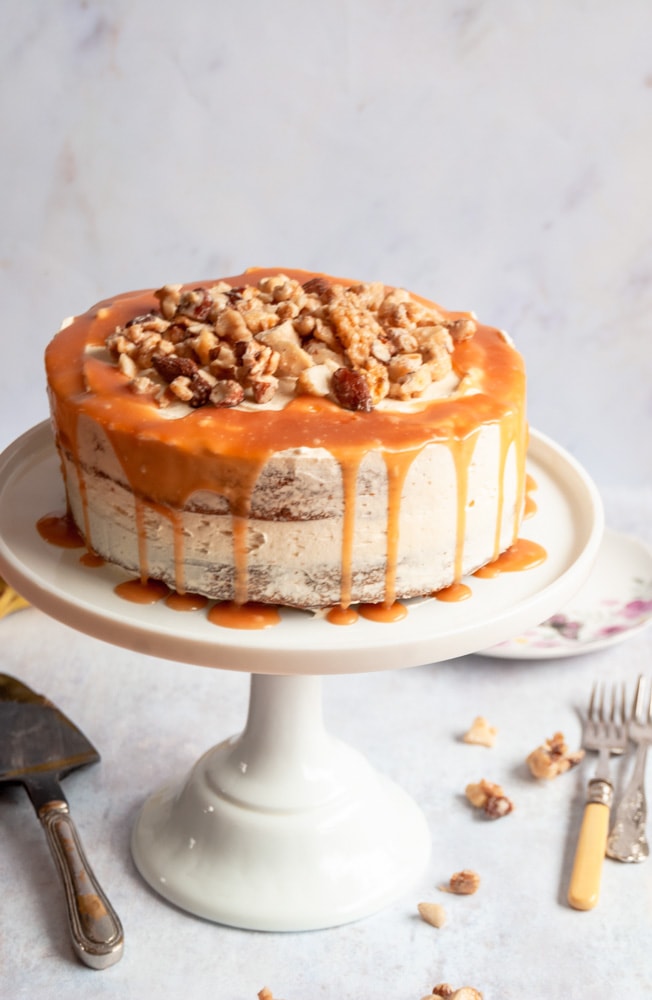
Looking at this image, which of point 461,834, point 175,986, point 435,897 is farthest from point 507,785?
point 175,986

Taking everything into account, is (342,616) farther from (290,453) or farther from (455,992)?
(455,992)

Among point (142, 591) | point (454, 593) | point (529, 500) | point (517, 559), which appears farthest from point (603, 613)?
point (142, 591)

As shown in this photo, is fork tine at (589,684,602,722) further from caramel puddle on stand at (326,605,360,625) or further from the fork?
caramel puddle on stand at (326,605,360,625)

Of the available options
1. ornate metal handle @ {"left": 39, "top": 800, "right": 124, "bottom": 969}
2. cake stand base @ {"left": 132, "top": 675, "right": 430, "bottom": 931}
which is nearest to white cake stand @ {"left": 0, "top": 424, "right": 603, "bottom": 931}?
cake stand base @ {"left": 132, "top": 675, "right": 430, "bottom": 931}

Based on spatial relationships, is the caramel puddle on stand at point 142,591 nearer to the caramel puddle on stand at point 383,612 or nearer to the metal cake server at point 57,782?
the caramel puddle on stand at point 383,612

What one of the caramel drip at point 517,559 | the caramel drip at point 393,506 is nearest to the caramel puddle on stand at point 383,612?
the caramel drip at point 393,506

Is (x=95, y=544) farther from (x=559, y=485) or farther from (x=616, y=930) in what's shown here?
(x=616, y=930)
